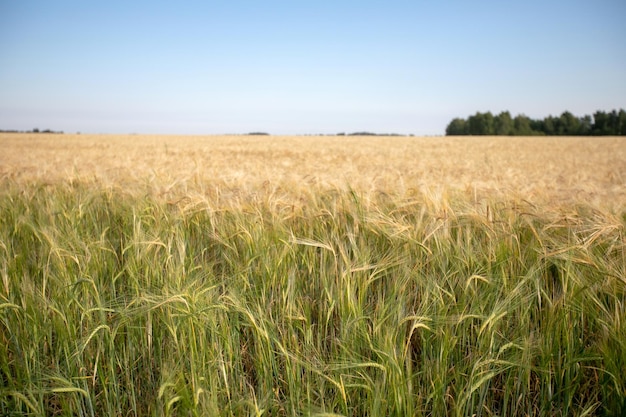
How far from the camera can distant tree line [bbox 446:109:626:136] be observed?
60.9m

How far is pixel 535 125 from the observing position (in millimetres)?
70188

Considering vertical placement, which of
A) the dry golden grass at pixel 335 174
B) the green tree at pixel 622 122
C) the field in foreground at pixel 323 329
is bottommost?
the field in foreground at pixel 323 329

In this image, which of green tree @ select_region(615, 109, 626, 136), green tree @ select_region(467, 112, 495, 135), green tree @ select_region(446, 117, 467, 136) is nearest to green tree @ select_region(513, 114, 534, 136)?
green tree @ select_region(467, 112, 495, 135)

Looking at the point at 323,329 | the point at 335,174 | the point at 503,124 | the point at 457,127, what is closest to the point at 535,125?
the point at 503,124

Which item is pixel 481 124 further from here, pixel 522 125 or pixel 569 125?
pixel 569 125

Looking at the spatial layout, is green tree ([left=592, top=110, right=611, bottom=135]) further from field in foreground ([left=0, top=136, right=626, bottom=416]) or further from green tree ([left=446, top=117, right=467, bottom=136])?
field in foreground ([left=0, top=136, right=626, bottom=416])

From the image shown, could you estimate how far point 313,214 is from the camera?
2436 mm

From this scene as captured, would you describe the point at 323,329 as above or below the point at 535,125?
below

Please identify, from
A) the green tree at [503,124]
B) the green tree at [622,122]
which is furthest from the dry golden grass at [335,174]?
the green tree at [503,124]

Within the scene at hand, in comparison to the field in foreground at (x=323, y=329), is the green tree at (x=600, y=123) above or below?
above

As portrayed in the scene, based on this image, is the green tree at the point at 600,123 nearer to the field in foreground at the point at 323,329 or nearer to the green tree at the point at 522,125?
the green tree at the point at 522,125

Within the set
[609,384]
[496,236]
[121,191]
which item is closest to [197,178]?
[121,191]

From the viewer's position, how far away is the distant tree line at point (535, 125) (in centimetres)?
6091

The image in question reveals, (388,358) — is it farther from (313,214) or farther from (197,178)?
(197,178)
